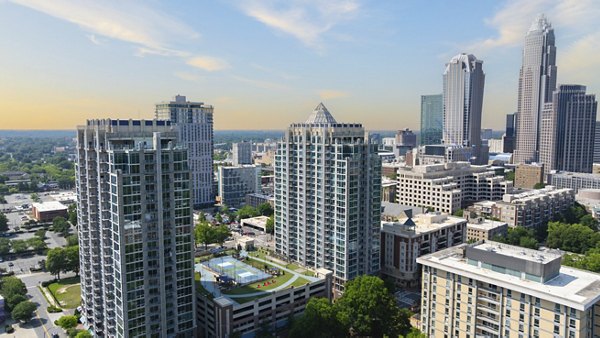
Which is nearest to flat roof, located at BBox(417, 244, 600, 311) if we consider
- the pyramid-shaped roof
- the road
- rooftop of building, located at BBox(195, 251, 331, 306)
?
rooftop of building, located at BBox(195, 251, 331, 306)

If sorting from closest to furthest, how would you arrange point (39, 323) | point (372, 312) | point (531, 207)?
point (372, 312), point (39, 323), point (531, 207)

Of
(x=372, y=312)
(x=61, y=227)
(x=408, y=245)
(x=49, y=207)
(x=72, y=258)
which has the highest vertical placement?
(x=408, y=245)

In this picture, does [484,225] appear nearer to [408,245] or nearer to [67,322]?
[408,245]

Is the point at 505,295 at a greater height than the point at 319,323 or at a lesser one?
greater

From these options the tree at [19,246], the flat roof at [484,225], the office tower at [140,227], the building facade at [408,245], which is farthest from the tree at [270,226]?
the tree at [19,246]

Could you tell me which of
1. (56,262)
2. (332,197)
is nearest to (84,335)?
(56,262)

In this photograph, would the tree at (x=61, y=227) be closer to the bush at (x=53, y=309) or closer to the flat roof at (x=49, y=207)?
the flat roof at (x=49, y=207)

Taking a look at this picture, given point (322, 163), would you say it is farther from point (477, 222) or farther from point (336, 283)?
point (477, 222)
